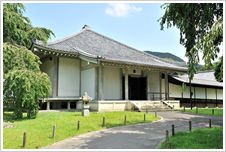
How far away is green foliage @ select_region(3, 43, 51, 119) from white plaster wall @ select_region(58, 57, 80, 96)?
209 inches

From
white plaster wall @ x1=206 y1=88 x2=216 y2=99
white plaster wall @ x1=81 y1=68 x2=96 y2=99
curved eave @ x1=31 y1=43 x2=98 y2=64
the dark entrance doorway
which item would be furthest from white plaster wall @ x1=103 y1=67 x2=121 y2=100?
white plaster wall @ x1=206 y1=88 x2=216 y2=99

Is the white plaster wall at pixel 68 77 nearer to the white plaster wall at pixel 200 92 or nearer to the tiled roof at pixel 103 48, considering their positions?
the tiled roof at pixel 103 48

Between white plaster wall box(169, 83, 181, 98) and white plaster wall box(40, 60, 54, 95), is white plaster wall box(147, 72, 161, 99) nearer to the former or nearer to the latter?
white plaster wall box(169, 83, 181, 98)

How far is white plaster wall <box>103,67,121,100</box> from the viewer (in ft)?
60.4

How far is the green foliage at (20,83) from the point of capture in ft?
35.7

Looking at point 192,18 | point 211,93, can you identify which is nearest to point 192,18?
point 192,18

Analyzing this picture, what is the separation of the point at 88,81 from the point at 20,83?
23.6 feet

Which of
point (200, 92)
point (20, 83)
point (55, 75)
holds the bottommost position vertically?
point (200, 92)

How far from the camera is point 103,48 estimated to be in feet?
67.3

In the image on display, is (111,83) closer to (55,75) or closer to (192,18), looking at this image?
(55,75)

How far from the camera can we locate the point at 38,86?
11422 millimetres

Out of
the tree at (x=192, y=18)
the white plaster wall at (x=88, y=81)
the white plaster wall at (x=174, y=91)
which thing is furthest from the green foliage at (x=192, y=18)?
the white plaster wall at (x=174, y=91)

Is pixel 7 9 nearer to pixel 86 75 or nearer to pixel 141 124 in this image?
pixel 86 75

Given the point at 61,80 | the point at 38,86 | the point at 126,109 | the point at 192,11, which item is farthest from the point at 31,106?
the point at 192,11
